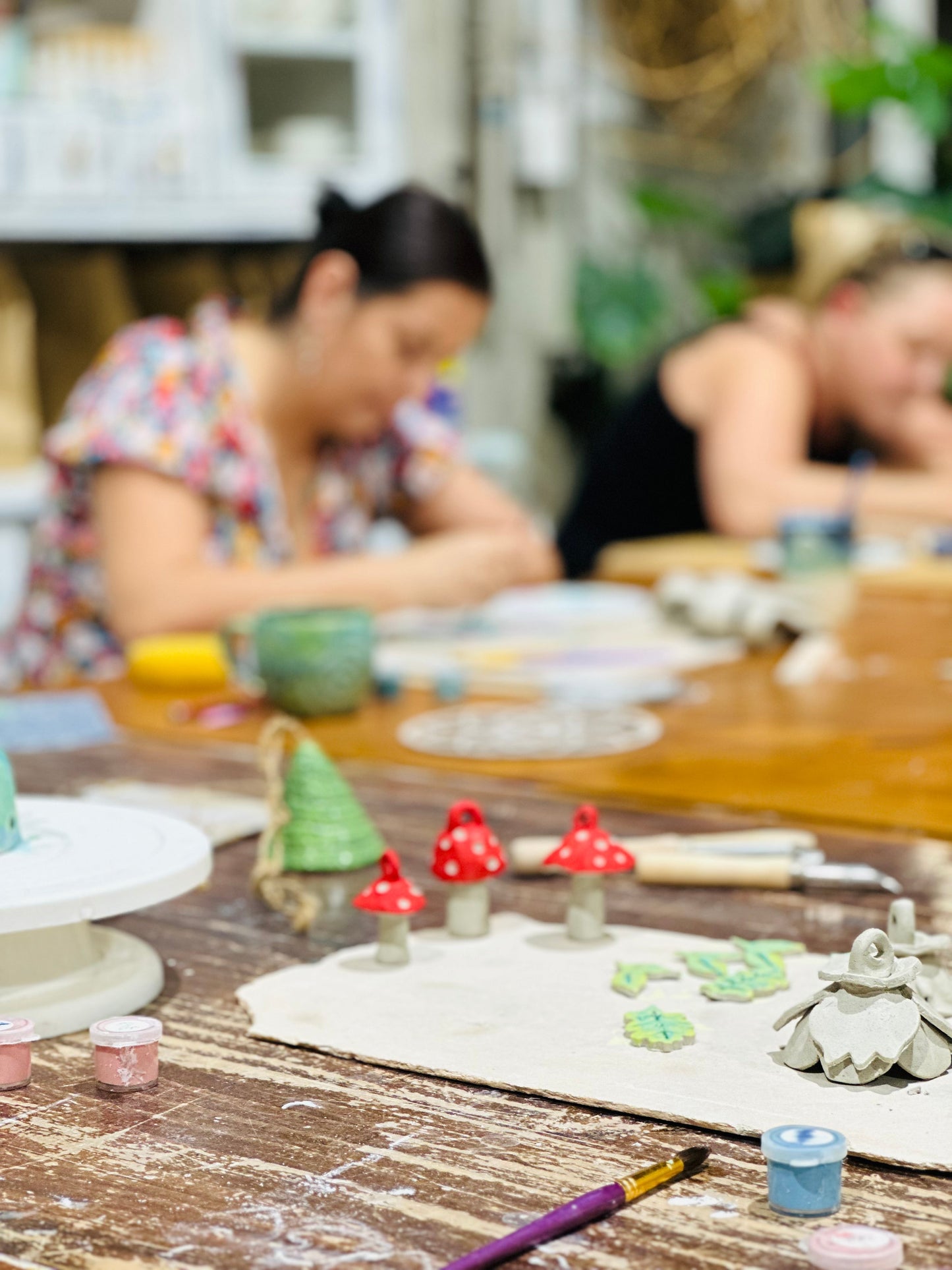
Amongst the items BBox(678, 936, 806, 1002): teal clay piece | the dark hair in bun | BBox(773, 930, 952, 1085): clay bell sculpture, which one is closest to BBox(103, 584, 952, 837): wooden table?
BBox(678, 936, 806, 1002): teal clay piece

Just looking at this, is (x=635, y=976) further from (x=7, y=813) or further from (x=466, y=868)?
(x=7, y=813)

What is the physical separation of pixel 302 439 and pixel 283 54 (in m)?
1.82

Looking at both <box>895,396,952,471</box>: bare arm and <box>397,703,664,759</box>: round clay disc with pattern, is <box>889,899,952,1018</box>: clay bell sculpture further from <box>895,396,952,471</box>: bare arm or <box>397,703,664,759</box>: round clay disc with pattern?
<box>895,396,952,471</box>: bare arm

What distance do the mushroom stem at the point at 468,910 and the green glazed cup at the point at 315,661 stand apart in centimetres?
62

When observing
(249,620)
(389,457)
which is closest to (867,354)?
(389,457)

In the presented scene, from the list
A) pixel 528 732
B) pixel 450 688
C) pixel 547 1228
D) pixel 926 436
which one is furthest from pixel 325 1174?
pixel 926 436

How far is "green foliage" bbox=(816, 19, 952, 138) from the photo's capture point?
14.8ft

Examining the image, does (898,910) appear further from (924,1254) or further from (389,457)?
(389,457)

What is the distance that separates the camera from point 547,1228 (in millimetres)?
509

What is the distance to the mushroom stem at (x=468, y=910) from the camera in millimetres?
821

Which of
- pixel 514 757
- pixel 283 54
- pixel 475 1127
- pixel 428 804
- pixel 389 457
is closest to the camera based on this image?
pixel 475 1127

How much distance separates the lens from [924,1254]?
495 millimetres

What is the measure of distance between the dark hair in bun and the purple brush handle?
165 centimetres

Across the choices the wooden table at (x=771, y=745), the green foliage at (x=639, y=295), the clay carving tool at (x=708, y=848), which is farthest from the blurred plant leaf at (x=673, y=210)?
the clay carving tool at (x=708, y=848)
